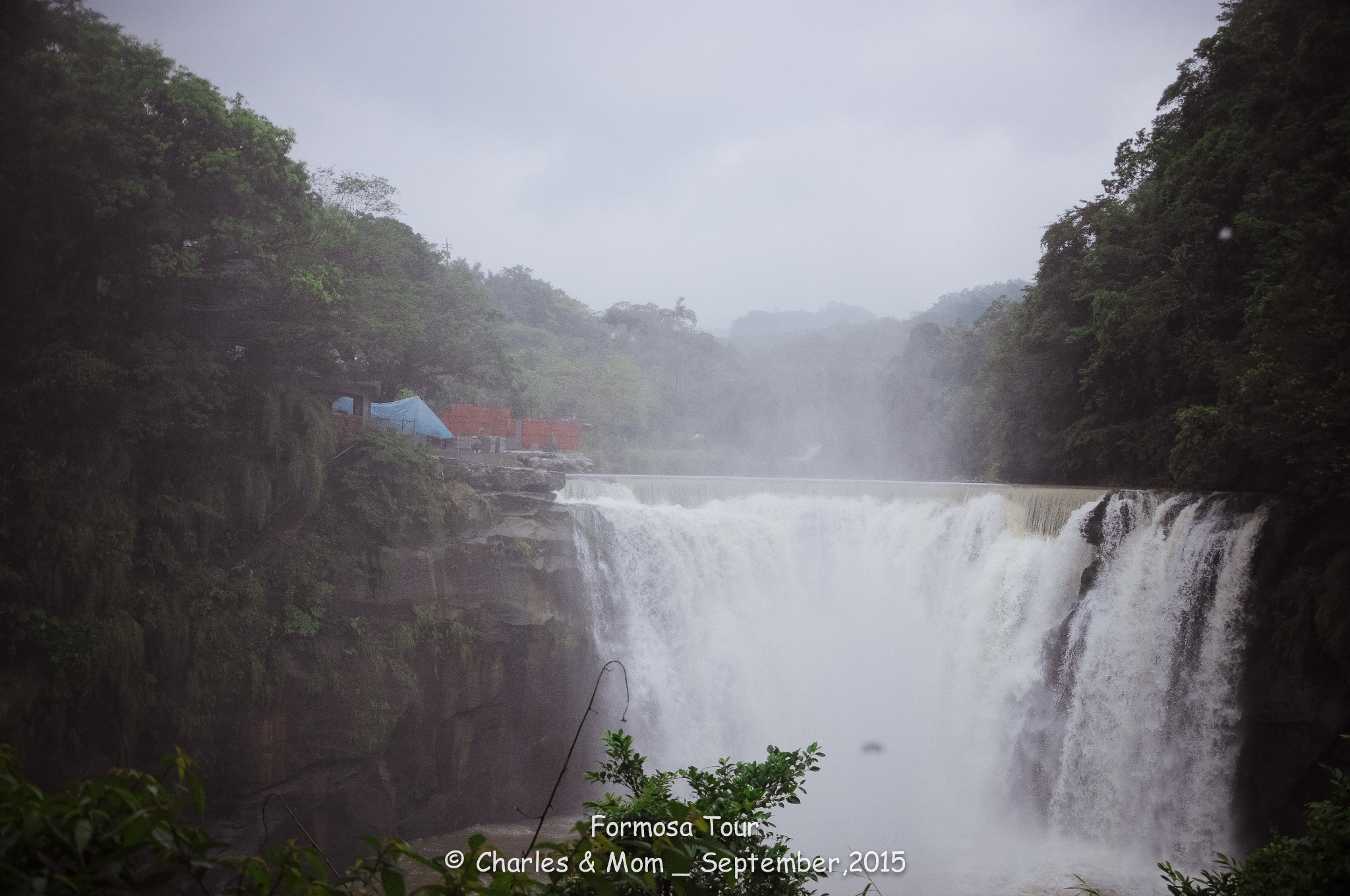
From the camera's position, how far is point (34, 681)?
9734 millimetres

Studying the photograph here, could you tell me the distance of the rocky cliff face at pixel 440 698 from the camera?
1141 centimetres

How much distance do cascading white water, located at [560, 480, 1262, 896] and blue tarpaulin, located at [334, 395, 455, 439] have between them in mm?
4068

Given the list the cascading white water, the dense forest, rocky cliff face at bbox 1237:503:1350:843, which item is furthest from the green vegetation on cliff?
rocky cliff face at bbox 1237:503:1350:843

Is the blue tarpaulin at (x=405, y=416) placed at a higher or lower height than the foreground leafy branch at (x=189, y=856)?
higher

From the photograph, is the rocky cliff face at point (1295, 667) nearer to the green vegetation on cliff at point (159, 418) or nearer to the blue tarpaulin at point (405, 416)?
the green vegetation on cliff at point (159, 418)

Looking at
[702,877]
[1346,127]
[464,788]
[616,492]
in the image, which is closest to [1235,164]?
[1346,127]

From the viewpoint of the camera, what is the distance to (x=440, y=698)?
12.4 meters

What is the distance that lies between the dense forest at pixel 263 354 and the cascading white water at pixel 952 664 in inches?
59.4

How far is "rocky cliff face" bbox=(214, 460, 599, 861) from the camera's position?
11.4m

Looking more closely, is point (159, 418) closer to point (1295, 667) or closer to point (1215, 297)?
point (1295, 667)

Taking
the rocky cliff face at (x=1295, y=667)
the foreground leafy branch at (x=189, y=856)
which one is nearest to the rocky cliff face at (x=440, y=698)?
the rocky cliff face at (x=1295, y=667)

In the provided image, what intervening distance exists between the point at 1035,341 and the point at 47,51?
1617cm

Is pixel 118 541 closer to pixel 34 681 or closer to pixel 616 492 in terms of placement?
pixel 34 681

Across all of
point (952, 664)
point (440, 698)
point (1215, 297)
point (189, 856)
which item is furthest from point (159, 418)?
point (1215, 297)
